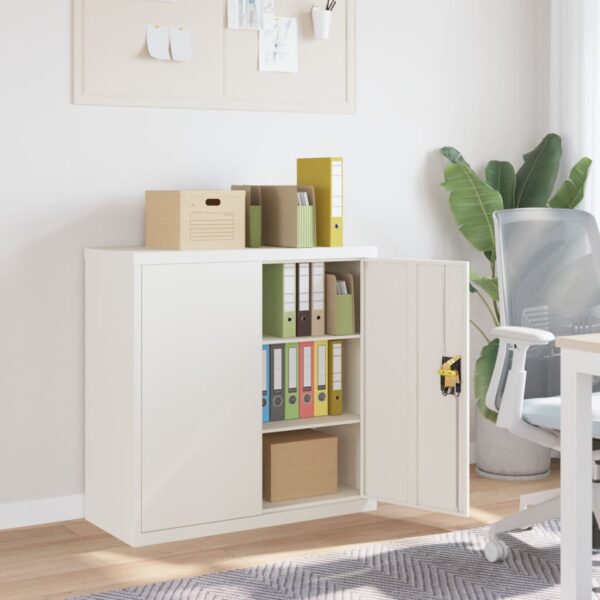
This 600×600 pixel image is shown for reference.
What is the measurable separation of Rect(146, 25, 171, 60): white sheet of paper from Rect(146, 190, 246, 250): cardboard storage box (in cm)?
51

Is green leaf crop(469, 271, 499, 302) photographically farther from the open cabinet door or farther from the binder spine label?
the binder spine label

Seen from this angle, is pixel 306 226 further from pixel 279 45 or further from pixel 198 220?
pixel 279 45

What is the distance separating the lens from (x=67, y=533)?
145 inches

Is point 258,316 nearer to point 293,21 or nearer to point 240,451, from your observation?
point 240,451

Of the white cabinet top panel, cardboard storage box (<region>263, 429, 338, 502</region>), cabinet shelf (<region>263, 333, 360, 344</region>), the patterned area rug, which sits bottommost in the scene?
the patterned area rug

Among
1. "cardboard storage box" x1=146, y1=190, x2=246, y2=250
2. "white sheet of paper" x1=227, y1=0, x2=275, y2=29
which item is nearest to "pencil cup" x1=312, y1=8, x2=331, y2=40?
"white sheet of paper" x1=227, y1=0, x2=275, y2=29

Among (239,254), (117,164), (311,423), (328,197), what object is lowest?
(311,423)

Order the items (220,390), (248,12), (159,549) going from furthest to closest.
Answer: (248,12) → (220,390) → (159,549)

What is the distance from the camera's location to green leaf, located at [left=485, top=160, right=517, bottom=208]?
4.61 metres

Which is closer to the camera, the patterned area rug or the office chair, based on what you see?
the patterned area rug

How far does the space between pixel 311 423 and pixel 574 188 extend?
5.06 feet

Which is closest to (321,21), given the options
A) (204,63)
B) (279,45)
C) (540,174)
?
(279,45)

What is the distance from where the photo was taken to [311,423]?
389 cm

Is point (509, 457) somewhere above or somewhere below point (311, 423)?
below
